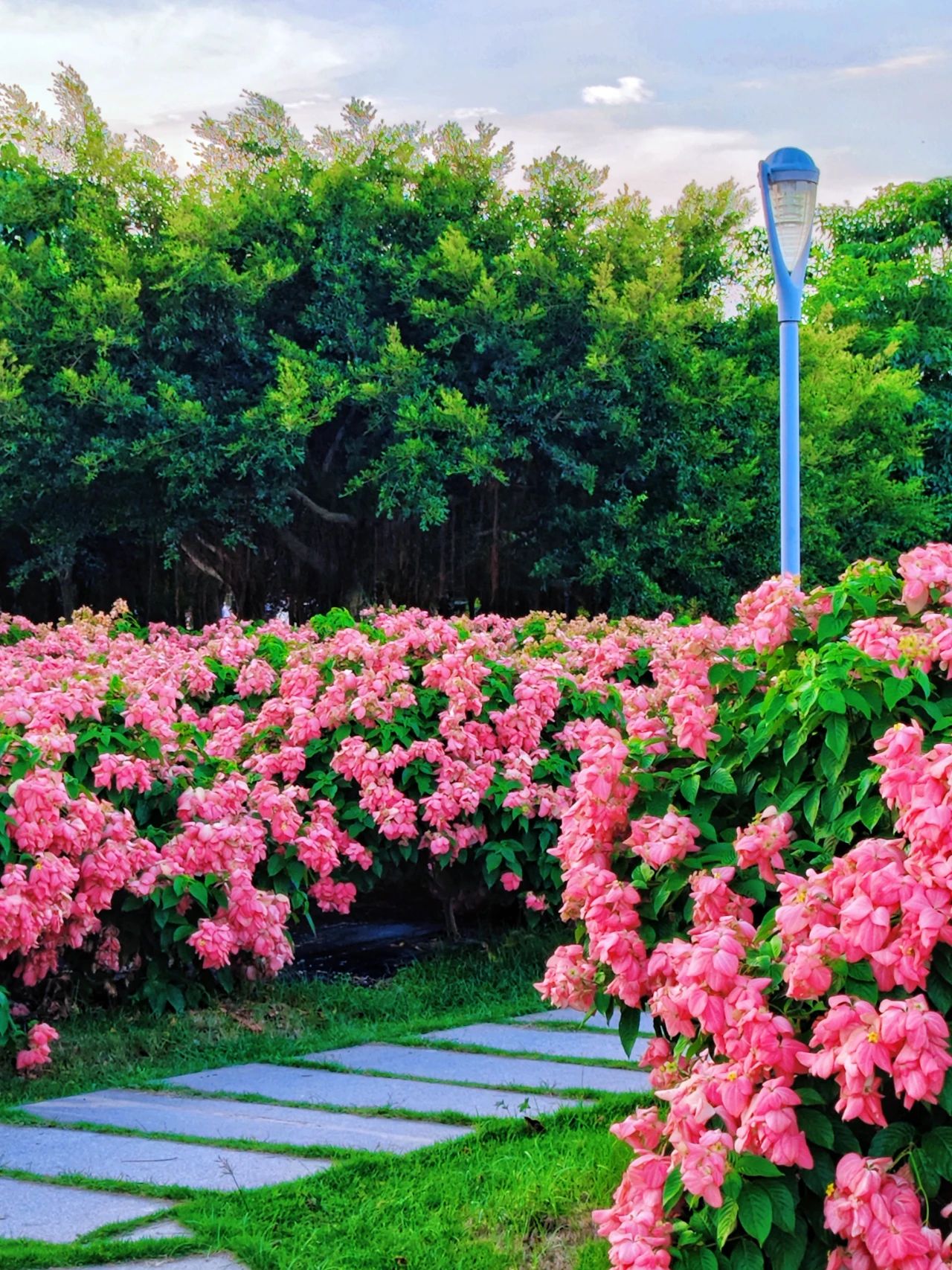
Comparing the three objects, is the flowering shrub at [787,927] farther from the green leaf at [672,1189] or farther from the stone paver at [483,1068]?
the stone paver at [483,1068]

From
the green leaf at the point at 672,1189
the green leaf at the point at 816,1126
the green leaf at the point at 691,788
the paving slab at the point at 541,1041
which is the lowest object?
the paving slab at the point at 541,1041

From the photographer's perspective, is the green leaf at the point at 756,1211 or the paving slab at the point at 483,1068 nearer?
the green leaf at the point at 756,1211

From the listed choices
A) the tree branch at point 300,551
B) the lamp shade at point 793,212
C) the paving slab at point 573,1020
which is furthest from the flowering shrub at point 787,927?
the tree branch at point 300,551

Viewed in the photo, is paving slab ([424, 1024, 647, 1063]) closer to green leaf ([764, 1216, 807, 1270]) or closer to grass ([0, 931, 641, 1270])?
grass ([0, 931, 641, 1270])

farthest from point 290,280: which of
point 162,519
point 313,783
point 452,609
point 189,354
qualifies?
point 313,783

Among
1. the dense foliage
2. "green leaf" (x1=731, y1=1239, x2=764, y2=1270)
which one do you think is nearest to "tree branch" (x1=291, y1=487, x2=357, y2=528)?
the dense foliage

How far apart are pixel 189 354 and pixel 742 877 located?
14.2m

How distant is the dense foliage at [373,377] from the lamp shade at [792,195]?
7062 mm

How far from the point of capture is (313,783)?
6.02 m

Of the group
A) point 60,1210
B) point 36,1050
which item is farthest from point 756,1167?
point 36,1050

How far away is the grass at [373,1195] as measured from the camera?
2.99 metres

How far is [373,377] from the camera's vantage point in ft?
51.2

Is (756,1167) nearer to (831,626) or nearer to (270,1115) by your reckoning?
(831,626)

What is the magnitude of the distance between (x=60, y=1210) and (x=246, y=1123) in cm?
72
